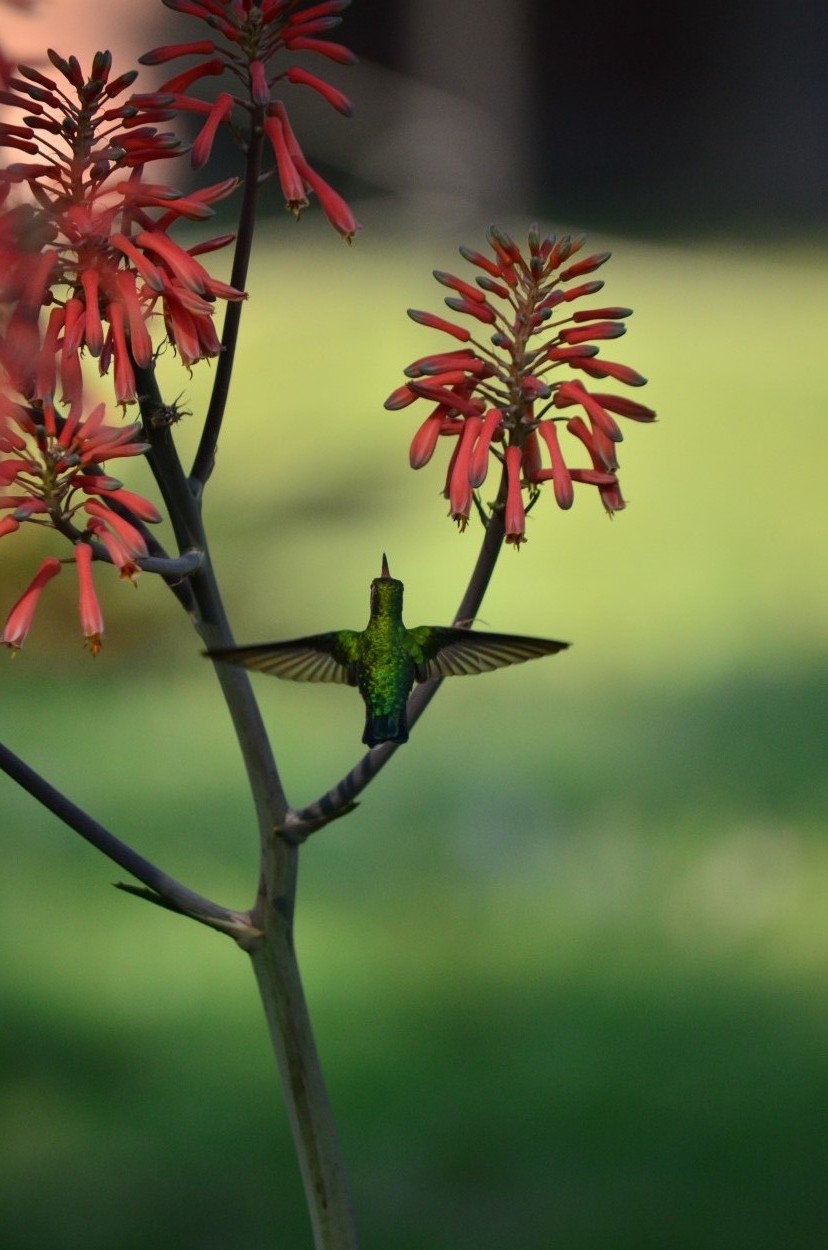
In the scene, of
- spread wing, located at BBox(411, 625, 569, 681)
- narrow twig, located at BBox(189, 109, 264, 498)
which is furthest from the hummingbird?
narrow twig, located at BBox(189, 109, 264, 498)

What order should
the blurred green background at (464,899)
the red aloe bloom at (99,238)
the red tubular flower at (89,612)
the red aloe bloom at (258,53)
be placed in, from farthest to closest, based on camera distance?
1. the blurred green background at (464,899)
2. the red aloe bloom at (258,53)
3. the red tubular flower at (89,612)
4. the red aloe bloom at (99,238)

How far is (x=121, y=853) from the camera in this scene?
1786 mm

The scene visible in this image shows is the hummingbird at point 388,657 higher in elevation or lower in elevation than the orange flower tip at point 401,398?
lower

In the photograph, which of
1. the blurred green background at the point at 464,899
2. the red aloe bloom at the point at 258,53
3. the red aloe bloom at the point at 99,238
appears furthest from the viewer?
the blurred green background at the point at 464,899

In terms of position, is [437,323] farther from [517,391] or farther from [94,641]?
[94,641]

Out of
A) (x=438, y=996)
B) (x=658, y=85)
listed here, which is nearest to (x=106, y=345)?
(x=438, y=996)

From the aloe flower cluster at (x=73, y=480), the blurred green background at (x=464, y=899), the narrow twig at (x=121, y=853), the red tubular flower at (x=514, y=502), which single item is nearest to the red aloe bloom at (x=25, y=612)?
the aloe flower cluster at (x=73, y=480)

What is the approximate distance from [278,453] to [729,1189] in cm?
652

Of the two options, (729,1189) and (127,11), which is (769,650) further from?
(127,11)

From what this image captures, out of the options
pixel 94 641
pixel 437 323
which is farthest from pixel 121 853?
pixel 437 323

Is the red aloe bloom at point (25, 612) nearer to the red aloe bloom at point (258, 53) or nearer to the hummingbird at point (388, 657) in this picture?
the hummingbird at point (388, 657)

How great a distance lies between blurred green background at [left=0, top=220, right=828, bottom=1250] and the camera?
3.71 meters

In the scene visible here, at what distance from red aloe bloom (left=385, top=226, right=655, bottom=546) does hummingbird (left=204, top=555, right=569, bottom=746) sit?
128mm

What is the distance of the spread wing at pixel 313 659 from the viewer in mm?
1792
